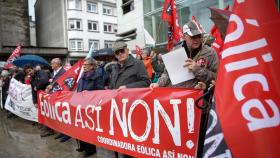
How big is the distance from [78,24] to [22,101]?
37.7m

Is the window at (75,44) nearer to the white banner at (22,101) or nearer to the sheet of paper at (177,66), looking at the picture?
the white banner at (22,101)

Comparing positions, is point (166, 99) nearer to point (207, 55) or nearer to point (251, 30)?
point (207, 55)

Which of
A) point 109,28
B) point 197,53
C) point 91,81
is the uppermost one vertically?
point 109,28

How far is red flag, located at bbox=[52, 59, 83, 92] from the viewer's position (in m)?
6.31

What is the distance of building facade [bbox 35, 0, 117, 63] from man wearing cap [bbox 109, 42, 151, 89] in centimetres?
4052

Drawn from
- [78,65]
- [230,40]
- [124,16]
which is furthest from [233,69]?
[124,16]

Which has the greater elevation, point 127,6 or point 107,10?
point 107,10

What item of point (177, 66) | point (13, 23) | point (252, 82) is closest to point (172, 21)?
point (177, 66)

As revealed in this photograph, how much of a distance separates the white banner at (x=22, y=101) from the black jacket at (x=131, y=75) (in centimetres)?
488

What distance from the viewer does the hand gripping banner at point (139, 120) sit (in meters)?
2.99

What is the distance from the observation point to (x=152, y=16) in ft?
70.6

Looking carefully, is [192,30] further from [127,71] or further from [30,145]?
[30,145]

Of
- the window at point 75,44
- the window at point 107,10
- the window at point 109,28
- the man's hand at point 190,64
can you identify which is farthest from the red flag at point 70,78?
the window at point 107,10

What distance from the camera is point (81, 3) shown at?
4559 cm
